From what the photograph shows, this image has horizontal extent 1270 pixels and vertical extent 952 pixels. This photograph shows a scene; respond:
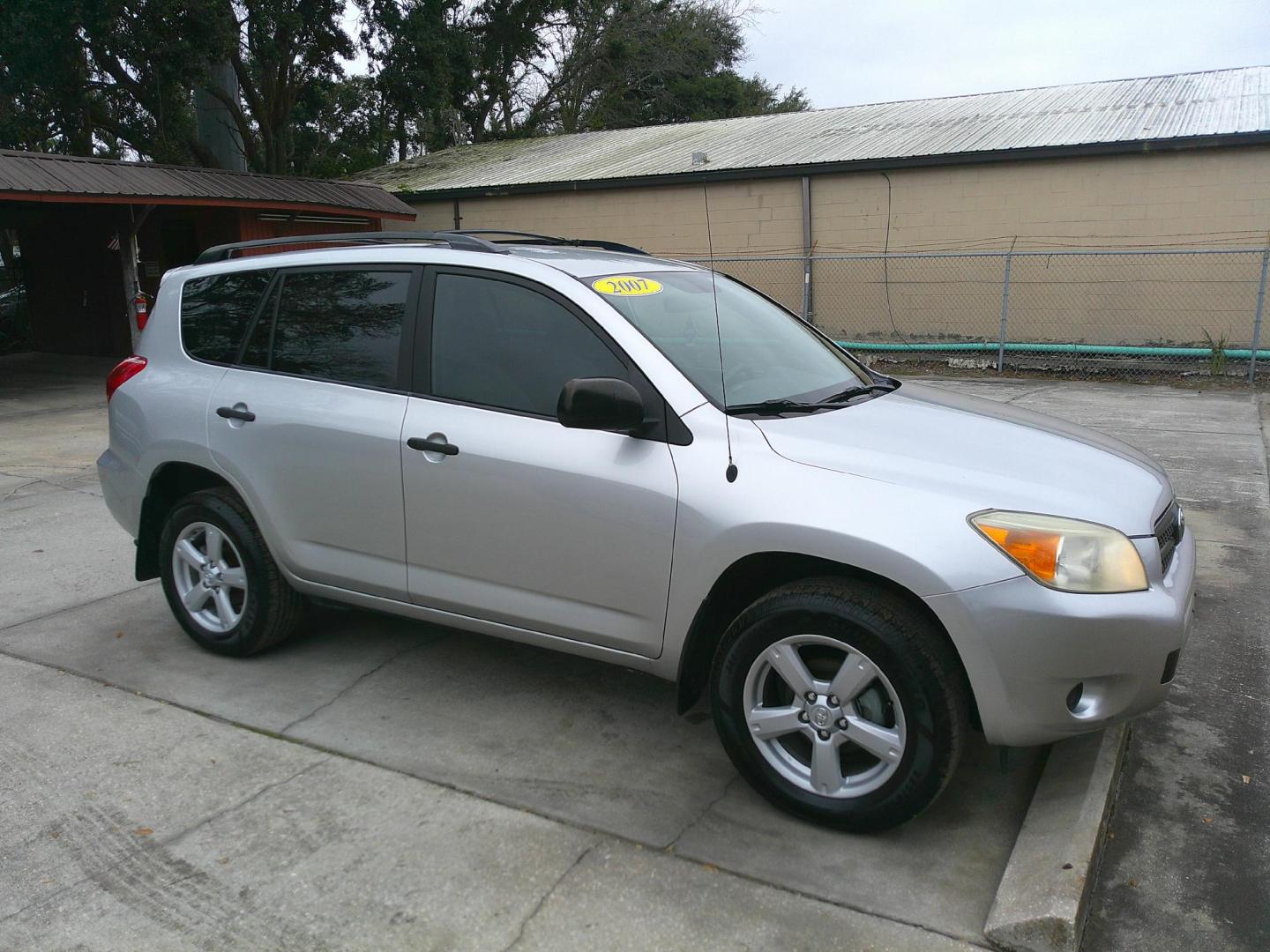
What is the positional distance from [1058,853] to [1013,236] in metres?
14.5

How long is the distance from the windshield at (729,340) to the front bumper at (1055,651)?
3.64 ft

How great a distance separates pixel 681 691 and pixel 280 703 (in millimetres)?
1733

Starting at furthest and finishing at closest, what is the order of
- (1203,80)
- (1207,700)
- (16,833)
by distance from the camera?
(1203,80) < (1207,700) < (16,833)

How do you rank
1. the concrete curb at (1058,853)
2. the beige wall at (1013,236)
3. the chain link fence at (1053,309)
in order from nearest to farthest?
the concrete curb at (1058,853)
the chain link fence at (1053,309)
the beige wall at (1013,236)

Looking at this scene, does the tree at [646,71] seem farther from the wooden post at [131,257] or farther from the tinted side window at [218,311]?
the tinted side window at [218,311]

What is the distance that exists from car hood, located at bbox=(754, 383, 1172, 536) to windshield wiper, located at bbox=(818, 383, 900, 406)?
0.28 ft

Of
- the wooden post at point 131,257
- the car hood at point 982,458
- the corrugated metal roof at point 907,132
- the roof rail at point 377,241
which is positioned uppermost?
the corrugated metal roof at point 907,132

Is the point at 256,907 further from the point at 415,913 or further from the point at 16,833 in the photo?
the point at 16,833

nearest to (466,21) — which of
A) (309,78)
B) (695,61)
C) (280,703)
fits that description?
(309,78)

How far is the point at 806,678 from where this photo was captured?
3.03 meters

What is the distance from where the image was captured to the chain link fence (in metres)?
14.1

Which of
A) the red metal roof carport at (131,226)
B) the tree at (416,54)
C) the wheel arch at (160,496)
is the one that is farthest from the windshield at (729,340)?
the tree at (416,54)

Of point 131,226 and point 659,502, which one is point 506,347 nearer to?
point 659,502

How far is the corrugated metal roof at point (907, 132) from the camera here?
1522 cm
